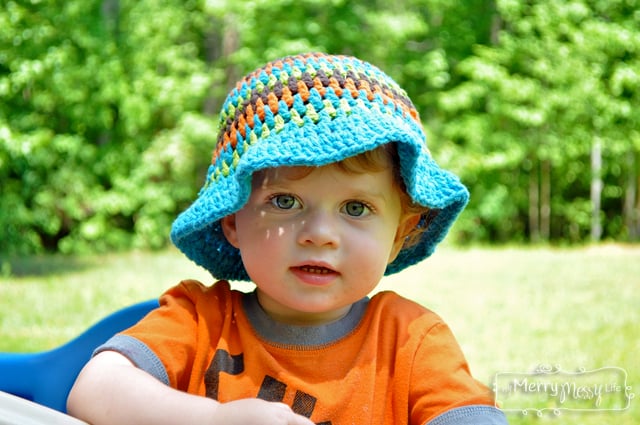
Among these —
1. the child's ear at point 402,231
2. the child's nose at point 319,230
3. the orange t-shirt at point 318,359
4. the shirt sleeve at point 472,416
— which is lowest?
the shirt sleeve at point 472,416

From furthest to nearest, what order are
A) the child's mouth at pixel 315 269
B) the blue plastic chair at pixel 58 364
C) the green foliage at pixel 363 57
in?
the green foliage at pixel 363 57
the blue plastic chair at pixel 58 364
the child's mouth at pixel 315 269

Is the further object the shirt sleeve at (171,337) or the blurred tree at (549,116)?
the blurred tree at (549,116)

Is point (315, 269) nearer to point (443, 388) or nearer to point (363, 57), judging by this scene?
point (443, 388)

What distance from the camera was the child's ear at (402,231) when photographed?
1365mm

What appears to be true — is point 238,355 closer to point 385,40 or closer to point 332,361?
point 332,361

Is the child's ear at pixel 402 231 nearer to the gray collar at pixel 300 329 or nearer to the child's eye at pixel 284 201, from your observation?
the gray collar at pixel 300 329

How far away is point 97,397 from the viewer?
1.10 m

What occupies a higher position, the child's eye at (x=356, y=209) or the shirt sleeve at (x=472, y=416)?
the child's eye at (x=356, y=209)

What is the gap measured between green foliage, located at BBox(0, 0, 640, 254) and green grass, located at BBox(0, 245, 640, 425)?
0.95m

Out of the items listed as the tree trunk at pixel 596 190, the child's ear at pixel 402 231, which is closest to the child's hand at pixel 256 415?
the child's ear at pixel 402 231

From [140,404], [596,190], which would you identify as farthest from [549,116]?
[140,404]

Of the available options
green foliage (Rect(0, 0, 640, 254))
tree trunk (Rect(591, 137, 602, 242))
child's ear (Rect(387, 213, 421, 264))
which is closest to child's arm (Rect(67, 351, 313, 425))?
child's ear (Rect(387, 213, 421, 264))

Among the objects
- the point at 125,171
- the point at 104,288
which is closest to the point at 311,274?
the point at 104,288

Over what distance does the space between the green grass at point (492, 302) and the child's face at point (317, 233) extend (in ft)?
4.95
